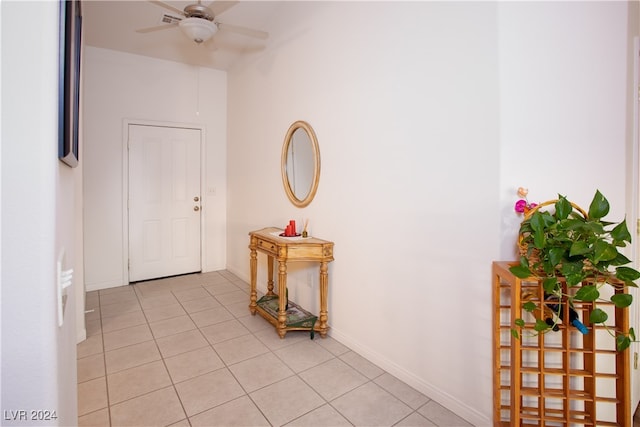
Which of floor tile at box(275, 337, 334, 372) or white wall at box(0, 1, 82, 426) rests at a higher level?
white wall at box(0, 1, 82, 426)

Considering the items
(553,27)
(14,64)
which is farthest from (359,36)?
(14,64)

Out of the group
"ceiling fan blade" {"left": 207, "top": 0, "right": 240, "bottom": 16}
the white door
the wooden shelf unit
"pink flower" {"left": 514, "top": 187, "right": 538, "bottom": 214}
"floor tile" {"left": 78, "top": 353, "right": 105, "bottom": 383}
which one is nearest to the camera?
the wooden shelf unit

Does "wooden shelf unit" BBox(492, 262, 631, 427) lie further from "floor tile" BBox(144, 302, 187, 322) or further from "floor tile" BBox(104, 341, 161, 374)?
"floor tile" BBox(144, 302, 187, 322)

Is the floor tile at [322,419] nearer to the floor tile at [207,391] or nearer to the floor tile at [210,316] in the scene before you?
the floor tile at [207,391]

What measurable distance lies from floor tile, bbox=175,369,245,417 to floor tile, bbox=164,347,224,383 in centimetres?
7

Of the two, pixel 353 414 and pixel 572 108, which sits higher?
pixel 572 108

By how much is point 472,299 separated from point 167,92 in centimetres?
436

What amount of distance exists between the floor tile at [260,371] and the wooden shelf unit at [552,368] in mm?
1318

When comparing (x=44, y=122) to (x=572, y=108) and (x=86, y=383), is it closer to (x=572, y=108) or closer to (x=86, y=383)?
(x=572, y=108)

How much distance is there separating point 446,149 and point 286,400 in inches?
69.2

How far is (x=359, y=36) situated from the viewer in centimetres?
245

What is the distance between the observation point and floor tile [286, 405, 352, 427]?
1.80 m

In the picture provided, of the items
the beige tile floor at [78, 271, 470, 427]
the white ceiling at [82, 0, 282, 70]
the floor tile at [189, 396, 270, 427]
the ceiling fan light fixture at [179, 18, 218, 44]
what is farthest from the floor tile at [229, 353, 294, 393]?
the white ceiling at [82, 0, 282, 70]

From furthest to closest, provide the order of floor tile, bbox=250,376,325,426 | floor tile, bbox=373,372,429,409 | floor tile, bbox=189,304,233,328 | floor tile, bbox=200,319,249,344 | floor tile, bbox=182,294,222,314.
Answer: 1. floor tile, bbox=182,294,222,314
2. floor tile, bbox=189,304,233,328
3. floor tile, bbox=200,319,249,344
4. floor tile, bbox=373,372,429,409
5. floor tile, bbox=250,376,325,426
